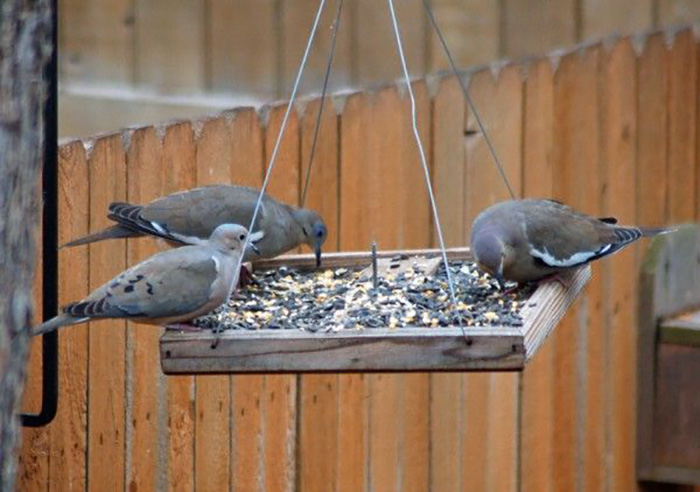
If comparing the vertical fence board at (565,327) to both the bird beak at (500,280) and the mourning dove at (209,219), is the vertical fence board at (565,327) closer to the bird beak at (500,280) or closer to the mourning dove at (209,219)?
the mourning dove at (209,219)

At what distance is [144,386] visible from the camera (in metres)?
6.27

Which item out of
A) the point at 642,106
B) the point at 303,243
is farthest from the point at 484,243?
the point at 642,106

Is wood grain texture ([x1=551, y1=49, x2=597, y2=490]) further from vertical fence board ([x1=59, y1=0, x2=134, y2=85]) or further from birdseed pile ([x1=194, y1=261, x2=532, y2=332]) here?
vertical fence board ([x1=59, y1=0, x2=134, y2=85])

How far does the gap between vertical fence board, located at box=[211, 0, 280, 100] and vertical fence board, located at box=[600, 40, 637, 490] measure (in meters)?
1.79

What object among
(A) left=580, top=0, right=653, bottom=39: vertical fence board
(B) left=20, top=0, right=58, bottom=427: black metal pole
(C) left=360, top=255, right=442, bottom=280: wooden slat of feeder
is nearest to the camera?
(B) left=20, top=0, right=58, bottom=427: black metal pole

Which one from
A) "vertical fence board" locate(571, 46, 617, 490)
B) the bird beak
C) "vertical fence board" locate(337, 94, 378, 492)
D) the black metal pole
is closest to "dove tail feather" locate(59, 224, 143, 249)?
the black metal pole

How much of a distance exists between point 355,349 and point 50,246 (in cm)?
147

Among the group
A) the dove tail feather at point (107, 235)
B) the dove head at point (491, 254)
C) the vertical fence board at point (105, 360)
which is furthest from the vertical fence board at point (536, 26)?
the dove head at point (491, 254)

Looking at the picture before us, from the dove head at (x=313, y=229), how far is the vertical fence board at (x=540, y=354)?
125 cm

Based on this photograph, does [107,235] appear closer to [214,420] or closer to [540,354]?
[214,420]

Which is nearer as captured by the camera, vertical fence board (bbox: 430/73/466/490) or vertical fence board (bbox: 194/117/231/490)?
vertical fence board (bbox: 194/117/231/490)

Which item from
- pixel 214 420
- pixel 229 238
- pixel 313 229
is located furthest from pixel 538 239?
pixel 214 420

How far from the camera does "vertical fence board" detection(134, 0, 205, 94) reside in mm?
8500

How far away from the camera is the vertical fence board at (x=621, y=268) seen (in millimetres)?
7453
